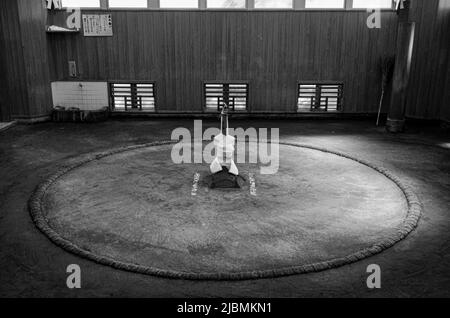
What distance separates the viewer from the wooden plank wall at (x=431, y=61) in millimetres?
8500

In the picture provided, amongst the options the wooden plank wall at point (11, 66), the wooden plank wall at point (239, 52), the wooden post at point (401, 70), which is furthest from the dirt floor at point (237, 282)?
the wooden plank wall at point (239, 52)

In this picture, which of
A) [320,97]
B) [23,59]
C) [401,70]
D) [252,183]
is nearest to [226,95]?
[320,97]

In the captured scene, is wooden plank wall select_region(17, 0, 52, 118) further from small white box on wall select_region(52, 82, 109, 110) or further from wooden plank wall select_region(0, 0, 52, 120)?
small white box on wall select_region(52, 82, 109, 110)

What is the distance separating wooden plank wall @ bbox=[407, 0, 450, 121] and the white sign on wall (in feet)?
22.3

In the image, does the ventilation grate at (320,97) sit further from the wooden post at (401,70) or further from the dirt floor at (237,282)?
the dirt floor at (237,282)

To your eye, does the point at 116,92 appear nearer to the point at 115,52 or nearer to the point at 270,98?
the point at 115,52

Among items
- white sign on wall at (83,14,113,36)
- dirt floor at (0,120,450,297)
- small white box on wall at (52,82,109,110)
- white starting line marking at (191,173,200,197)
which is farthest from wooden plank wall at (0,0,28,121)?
white starting line marking at (191,173,200,197)

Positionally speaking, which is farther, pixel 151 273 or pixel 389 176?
pixel 389 176

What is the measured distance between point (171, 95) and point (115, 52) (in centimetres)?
163

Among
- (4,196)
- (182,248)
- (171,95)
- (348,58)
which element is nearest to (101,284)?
(182,248)

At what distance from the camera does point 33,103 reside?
890cm

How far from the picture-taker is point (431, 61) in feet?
28.7

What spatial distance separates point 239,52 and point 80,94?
394cm
